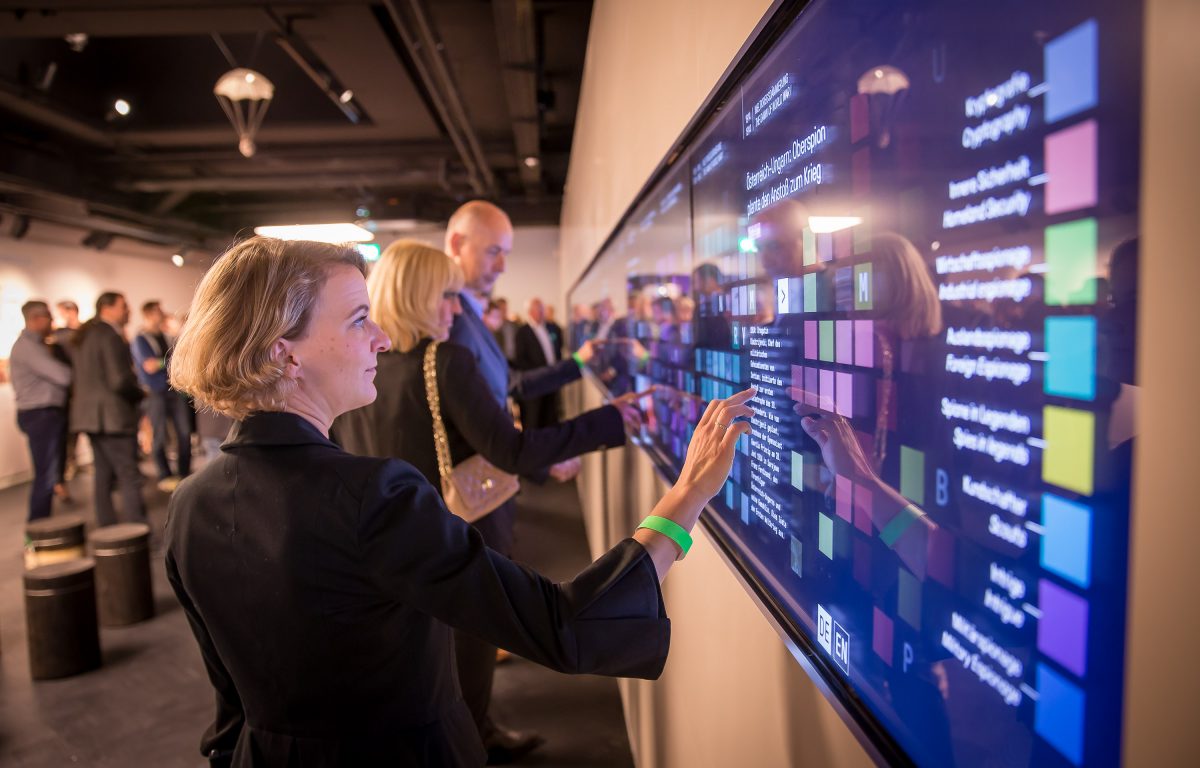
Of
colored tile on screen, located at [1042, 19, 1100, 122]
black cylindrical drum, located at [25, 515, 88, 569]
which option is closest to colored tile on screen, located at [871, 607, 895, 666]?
colored tile on screen, located at [1042, 19, 1100, 122]

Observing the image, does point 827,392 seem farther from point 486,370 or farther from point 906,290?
point 486,370

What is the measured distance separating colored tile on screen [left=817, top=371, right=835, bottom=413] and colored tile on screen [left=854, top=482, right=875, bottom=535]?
3.6 inches

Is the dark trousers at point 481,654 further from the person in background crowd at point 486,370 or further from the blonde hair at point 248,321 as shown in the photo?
the blonde hair at point 248,321

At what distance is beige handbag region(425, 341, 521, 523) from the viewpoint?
2209mm

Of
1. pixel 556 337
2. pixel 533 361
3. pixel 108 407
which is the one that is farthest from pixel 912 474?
pixel 556 337

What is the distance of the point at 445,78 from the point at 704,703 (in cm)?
537

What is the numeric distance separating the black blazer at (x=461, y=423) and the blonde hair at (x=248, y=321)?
1046mm

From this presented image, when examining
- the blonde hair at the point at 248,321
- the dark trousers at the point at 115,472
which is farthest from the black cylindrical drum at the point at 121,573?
the blonde hair at the point at 248,321

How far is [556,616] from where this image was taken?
0.98 meters

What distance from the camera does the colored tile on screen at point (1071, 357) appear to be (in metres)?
0.39

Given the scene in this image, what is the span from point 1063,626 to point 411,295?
2.03 m

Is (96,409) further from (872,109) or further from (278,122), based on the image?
(872,109)

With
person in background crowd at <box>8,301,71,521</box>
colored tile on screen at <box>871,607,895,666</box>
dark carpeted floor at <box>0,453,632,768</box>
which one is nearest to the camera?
colored tile on screen at <box>871,607,895,666</box>

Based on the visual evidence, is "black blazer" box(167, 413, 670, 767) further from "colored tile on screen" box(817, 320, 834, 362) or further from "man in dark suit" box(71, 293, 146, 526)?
"man in dark suit" box(71, 293, 146, 526)
